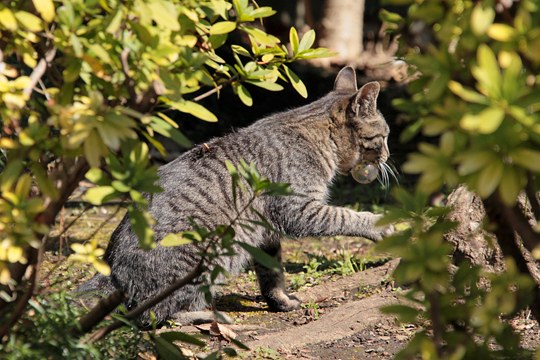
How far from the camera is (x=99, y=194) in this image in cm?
223

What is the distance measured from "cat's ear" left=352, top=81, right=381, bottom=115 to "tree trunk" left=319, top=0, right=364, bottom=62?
5.37 meters

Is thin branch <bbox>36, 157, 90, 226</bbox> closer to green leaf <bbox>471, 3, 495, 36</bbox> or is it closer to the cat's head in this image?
green leaf <bbox>471, 3, 495, 36</bbox>

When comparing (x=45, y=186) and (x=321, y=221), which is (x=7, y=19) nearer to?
(x=45, y=186)

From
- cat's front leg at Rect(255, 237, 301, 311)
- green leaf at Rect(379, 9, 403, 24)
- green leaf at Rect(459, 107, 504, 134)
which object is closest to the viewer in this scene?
green leaf at Rect(459, 107, 504, 134)

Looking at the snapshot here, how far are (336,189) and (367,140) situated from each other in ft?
7.43

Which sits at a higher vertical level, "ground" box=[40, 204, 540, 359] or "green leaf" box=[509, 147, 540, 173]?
"green leaf" box=[509, 147, 540, 173]

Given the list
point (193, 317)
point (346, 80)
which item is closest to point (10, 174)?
point (193, 317)

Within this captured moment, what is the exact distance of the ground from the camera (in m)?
3.93

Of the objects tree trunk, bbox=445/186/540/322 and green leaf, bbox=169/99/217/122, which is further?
tree trunk, bbox=445/186/540/322

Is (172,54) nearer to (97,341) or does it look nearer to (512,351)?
(97,341)

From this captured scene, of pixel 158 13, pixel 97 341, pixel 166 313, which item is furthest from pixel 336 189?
pixel 158 13

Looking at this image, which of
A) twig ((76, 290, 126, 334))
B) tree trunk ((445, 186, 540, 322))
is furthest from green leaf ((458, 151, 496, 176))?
tree trunk ((445, 186, 540, 322))

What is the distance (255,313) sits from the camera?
15.6ft

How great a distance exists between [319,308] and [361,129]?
1315mm
